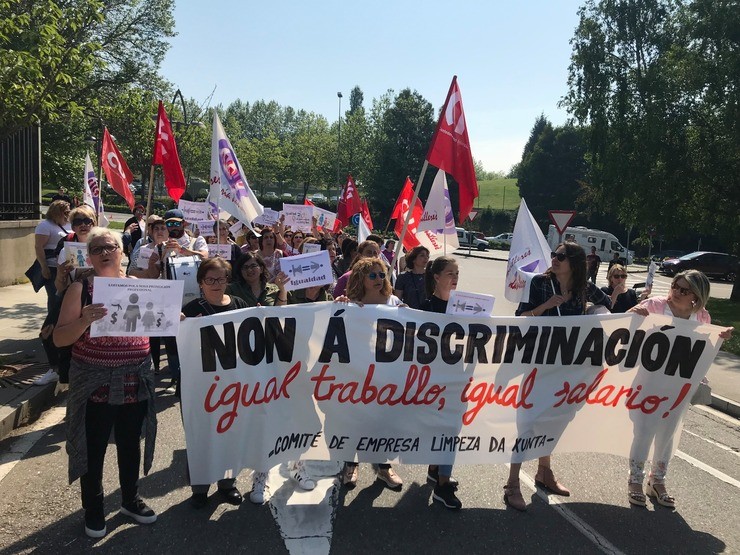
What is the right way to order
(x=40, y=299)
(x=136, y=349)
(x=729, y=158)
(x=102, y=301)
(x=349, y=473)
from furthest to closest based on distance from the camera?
1. (x=729, y=158)
2. (x=40, y=299)
3. (x=349, y=473)
4. (x=136, y=349)
5. (x=102, y=301)

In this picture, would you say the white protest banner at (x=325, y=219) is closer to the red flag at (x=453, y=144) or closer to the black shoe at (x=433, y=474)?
the red flag at (x=453, y=144)

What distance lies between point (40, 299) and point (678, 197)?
18995 millimetres

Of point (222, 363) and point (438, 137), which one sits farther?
point (438, 137)

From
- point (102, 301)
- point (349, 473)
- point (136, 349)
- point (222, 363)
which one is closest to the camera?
point (102, 301)

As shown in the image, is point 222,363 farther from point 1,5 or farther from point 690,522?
point 1,5

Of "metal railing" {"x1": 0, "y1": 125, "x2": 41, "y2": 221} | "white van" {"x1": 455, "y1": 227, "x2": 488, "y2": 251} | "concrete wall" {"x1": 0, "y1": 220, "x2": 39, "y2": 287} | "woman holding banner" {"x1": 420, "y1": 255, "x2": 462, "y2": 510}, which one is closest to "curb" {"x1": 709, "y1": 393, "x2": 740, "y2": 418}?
"woman holding banner" {"x1": 420, "y1": 255, "x2": 462, "y2": 510}

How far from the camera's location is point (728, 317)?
17.4m

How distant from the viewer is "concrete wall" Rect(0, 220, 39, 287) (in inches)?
500

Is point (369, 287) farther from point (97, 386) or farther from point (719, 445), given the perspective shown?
point (719, 445)

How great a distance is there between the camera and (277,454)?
418 cm

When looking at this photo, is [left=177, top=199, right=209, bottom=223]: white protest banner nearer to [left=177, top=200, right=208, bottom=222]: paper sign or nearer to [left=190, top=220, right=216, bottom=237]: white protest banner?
[left=177, top=200, right=208, bottom=222]: paper sign

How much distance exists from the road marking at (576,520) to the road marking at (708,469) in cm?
178

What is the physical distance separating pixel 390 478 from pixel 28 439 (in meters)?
3.21

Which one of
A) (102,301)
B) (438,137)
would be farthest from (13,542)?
(438,137)
